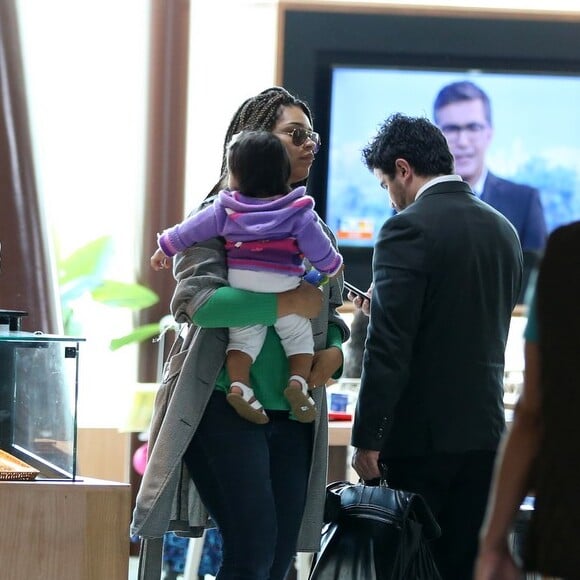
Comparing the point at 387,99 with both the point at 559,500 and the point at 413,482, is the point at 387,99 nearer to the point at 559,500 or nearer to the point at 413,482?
the point at 413,482

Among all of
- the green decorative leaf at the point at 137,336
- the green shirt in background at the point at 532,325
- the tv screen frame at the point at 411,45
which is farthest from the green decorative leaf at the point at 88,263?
the green shirt in background at the point at 532,325

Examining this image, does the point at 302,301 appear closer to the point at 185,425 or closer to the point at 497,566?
the point at 185,425

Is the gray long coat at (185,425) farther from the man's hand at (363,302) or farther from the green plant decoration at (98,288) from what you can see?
the green plant decoration at (98,288)

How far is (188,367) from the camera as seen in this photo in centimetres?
245

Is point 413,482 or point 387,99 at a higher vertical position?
point 387,99

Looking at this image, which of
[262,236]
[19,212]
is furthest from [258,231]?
[19,212]

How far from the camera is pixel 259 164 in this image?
96.6 inches

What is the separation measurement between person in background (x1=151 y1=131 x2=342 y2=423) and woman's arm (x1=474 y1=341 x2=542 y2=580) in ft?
3.42

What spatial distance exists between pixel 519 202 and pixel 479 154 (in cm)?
28

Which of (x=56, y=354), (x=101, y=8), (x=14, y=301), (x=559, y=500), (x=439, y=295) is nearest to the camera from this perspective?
(x=559, y=500)

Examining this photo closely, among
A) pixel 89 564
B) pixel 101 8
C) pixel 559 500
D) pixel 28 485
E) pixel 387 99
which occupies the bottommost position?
pixel 89 564

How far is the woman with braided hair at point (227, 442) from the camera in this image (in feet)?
7.56

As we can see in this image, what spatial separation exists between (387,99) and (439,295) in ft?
9.33

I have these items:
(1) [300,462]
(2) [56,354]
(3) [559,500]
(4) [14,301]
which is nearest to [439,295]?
(1) [300,462]
